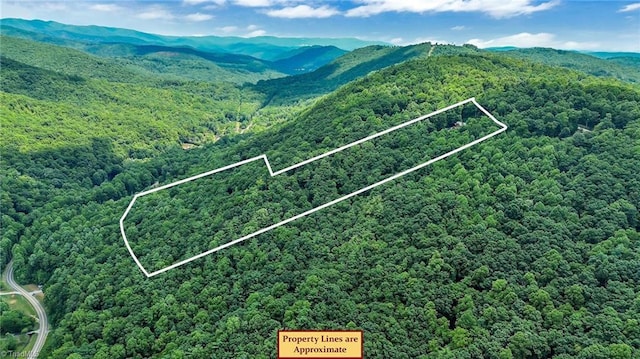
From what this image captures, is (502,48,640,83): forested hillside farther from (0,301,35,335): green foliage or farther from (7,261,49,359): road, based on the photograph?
(0,301,35,335): green foliage

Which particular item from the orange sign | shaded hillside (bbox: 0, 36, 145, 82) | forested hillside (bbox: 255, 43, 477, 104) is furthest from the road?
shaded hillside (bbox: 0, 36, 145, 82)

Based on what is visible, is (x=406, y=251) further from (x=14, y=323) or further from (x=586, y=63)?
(x=586, y=63)

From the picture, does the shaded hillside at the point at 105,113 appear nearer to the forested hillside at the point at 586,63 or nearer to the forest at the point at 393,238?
the forest at the point at 393,238

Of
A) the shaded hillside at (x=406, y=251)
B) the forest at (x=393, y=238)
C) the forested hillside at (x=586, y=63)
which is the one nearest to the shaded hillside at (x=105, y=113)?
the forest at (x=393, y=238)

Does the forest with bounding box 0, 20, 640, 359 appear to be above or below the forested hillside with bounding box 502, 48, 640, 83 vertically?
below

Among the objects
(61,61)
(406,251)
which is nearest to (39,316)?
(406,251)

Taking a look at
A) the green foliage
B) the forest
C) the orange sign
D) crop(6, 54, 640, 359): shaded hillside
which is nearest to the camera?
the orange sign
